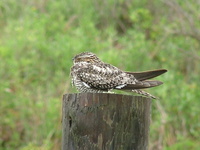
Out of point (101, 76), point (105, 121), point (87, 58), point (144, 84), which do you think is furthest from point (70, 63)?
point (105, 121)

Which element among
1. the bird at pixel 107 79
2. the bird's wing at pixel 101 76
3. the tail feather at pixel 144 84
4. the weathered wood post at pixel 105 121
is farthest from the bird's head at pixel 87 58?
the weathered wood post at pixel 105 121

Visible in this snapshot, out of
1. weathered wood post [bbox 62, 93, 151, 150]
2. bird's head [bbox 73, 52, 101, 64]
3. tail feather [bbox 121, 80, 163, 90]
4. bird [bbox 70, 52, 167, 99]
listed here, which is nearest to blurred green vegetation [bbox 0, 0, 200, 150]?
bird's head [bbox 73, 52, 101, 64]

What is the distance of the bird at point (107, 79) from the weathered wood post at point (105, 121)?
2.86 feet

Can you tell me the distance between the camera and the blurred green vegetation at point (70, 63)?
23.5ft

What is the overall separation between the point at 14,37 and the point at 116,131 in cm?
618

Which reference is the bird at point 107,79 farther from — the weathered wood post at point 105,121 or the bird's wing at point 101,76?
the weathered wood post at point 105,121

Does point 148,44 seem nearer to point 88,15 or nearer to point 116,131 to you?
point 88,15

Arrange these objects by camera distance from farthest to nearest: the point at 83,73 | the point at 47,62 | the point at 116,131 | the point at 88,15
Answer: the point at 88,15 → the point at 47,62 → the point at 83,73 → the point at 116,131

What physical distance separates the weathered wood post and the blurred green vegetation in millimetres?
3272

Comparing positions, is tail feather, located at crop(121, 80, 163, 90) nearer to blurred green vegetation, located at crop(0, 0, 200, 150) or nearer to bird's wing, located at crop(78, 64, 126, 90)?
bird's wing, located at crop(78, 64, 126, 90)

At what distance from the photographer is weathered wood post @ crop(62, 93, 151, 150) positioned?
2.69 meters

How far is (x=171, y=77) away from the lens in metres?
7.61

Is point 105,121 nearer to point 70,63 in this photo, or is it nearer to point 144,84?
point 144,84

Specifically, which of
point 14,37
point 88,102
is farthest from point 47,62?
point 88,102
